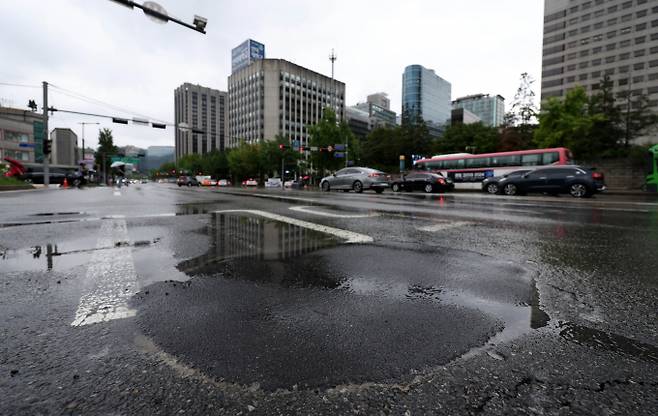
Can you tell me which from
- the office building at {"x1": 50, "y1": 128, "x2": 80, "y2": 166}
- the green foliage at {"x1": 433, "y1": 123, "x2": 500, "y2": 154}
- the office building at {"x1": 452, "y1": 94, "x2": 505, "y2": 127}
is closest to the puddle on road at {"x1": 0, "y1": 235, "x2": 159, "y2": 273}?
the green foliage at {"x1": 433, "y1": 123, "x2": 500, "y2": 154}

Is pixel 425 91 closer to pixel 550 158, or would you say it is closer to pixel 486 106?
pixel 486 106

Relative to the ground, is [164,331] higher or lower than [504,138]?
lower

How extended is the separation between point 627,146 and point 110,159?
3163 inches

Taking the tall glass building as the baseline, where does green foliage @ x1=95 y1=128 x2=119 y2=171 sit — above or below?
below

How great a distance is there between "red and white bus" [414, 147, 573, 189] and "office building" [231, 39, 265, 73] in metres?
103

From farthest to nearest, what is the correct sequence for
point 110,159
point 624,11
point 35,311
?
point 624,11
point 110,159
point 35,311

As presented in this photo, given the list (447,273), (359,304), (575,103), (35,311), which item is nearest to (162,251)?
(35,311)

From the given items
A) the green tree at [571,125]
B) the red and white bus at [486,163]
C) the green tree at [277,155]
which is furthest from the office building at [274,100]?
the red and white bus at [486,163]

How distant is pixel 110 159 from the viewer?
64.4 m

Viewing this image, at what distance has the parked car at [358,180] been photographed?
787 inches

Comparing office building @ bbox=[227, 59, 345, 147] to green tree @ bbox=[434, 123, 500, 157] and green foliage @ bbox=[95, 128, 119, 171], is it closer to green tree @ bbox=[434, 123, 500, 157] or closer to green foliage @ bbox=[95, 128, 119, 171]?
green foliage @ bbox=[95, 128, 119, 171]

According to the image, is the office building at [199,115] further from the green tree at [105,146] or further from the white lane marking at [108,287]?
the white lane marking at [108,287]

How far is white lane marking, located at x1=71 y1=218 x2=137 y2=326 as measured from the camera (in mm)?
2025

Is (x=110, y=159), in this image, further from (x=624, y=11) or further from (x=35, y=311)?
(x=624, y=11)
